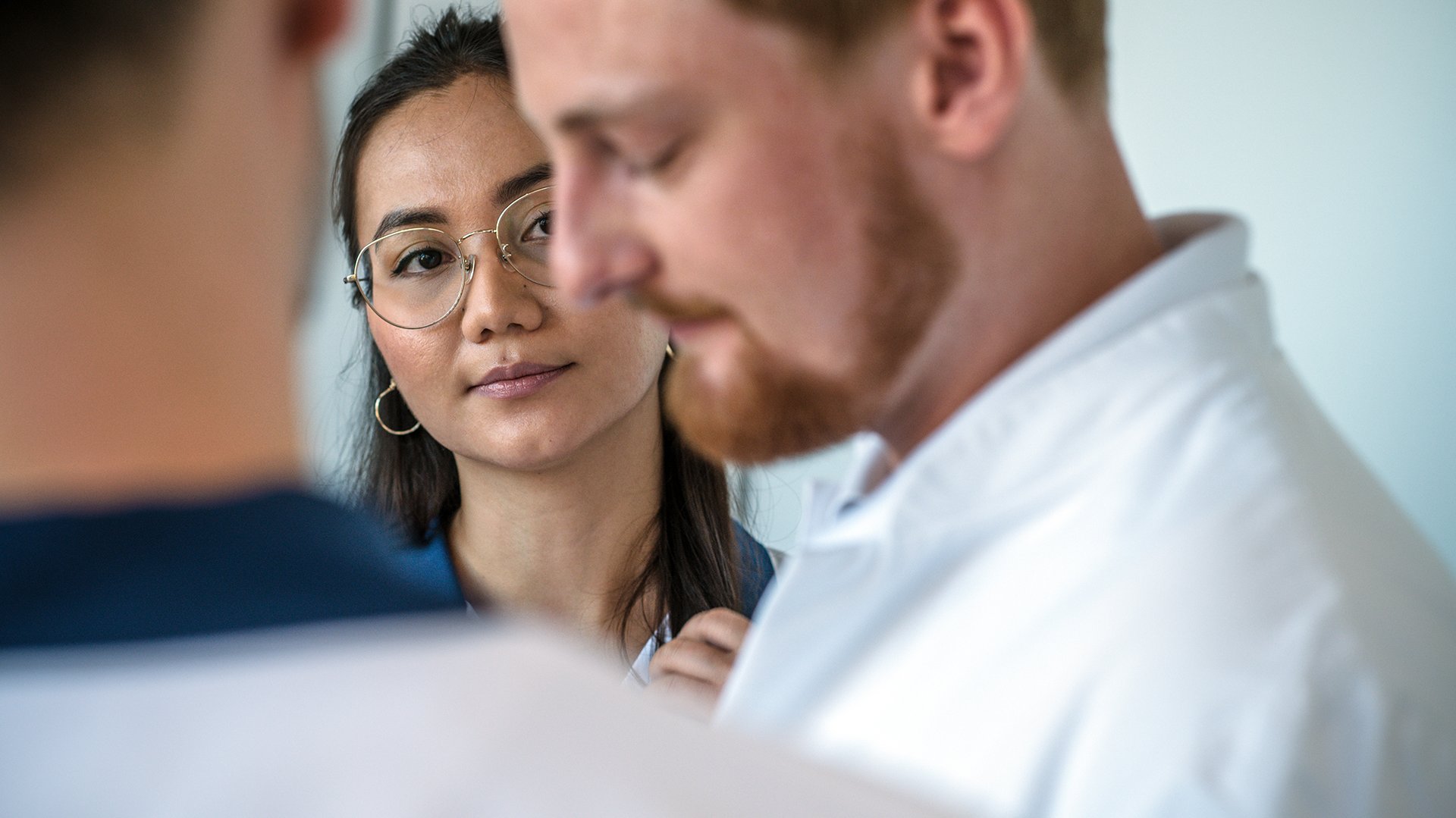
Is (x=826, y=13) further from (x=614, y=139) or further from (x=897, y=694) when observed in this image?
(x=897, y=694)

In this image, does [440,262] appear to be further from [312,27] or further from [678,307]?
[312,27]

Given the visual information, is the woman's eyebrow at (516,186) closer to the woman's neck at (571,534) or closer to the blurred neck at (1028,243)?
the woman's neck at (571,534)

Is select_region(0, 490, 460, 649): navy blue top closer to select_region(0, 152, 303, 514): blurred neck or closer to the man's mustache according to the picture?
select_region(0, 152, 303, 514): blurred neck

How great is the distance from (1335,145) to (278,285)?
5.14 ft

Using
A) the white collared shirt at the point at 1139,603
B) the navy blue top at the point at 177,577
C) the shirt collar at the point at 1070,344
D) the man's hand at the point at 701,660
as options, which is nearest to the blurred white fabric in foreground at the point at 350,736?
the navy blue top at the point at 177,577

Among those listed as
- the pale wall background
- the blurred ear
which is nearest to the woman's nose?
the pale wall background

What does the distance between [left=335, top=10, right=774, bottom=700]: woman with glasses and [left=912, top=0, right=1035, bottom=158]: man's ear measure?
72 centimetres

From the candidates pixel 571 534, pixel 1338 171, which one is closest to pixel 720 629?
pixel 571 534

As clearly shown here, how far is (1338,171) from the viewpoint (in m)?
1.66

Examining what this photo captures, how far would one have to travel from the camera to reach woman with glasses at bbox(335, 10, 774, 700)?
1.50 m

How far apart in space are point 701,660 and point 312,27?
0.86m

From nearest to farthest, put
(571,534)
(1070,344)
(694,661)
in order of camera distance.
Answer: (1070,344)
(694,661)
(571,534)

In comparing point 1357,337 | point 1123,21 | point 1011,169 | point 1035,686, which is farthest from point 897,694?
point 1123,21

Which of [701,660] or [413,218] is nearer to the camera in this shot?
[701,660]
